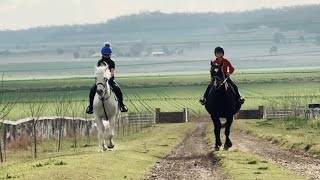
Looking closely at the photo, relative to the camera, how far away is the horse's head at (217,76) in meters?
27.5

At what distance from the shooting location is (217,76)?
27.5 m

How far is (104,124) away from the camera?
28.9 metres

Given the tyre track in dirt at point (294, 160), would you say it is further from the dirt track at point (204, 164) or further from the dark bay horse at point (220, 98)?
the dark bay horse at point (220, 98)

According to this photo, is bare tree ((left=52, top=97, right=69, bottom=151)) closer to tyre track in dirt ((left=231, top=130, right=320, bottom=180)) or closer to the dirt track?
the dirt track

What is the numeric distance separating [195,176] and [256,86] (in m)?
137

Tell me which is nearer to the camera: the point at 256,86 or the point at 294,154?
the point at 294,154

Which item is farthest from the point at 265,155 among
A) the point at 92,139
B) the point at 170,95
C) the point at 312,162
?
the point at 170,95

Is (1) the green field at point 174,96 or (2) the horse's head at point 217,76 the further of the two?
(1) the green field at point 174,96

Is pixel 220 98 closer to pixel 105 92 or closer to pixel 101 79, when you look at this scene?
pixel 105 92

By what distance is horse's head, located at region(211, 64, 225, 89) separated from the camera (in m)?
27.5

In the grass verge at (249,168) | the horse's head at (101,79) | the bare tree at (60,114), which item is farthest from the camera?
the bare tree at (60,114)

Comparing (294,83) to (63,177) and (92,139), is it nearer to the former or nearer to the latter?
(92,139)

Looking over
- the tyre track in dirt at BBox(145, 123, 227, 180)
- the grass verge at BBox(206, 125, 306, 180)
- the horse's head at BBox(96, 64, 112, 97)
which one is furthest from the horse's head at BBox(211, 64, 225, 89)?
the horse's head at BBox(96, 64, 112, 97)

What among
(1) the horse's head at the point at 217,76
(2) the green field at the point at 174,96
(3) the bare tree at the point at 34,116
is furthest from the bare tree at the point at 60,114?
(1) the horse's head at the point at 217,76
